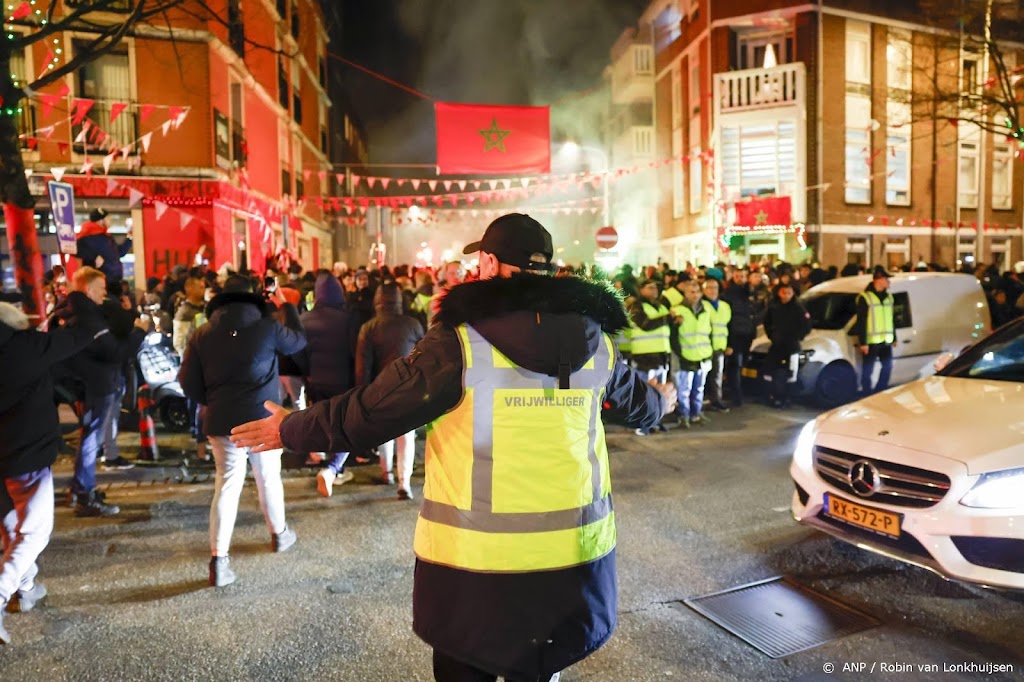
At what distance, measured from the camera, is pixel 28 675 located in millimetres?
3598

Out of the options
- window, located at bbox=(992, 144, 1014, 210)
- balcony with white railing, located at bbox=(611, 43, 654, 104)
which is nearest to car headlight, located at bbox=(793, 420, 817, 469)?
window, located at bbox=(992, 144, 1014, 210)

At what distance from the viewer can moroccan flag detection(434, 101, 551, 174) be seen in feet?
51.4

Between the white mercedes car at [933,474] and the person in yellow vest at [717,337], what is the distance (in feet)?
15.4

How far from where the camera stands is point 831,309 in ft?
36.2

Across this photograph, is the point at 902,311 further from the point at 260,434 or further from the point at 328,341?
the point at 260,434

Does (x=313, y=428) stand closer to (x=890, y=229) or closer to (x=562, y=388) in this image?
(x=562, y=388)

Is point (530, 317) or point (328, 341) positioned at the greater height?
point (530, 317)

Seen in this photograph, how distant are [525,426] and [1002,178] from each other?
29.6 metres

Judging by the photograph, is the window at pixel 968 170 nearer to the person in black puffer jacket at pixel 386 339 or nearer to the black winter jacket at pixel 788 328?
the black winter jacket at pixel 788 328

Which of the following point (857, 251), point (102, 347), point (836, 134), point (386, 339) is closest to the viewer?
point (102, 347)

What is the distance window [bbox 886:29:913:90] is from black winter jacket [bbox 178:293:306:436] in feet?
79.0

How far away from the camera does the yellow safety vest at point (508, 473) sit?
219 cm

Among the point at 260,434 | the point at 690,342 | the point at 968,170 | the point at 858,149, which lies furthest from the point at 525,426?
the point at 968,170

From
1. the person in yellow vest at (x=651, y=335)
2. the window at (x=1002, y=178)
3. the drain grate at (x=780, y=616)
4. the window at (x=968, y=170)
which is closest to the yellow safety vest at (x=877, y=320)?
the person in yellow vest at (x=651, y=335)
